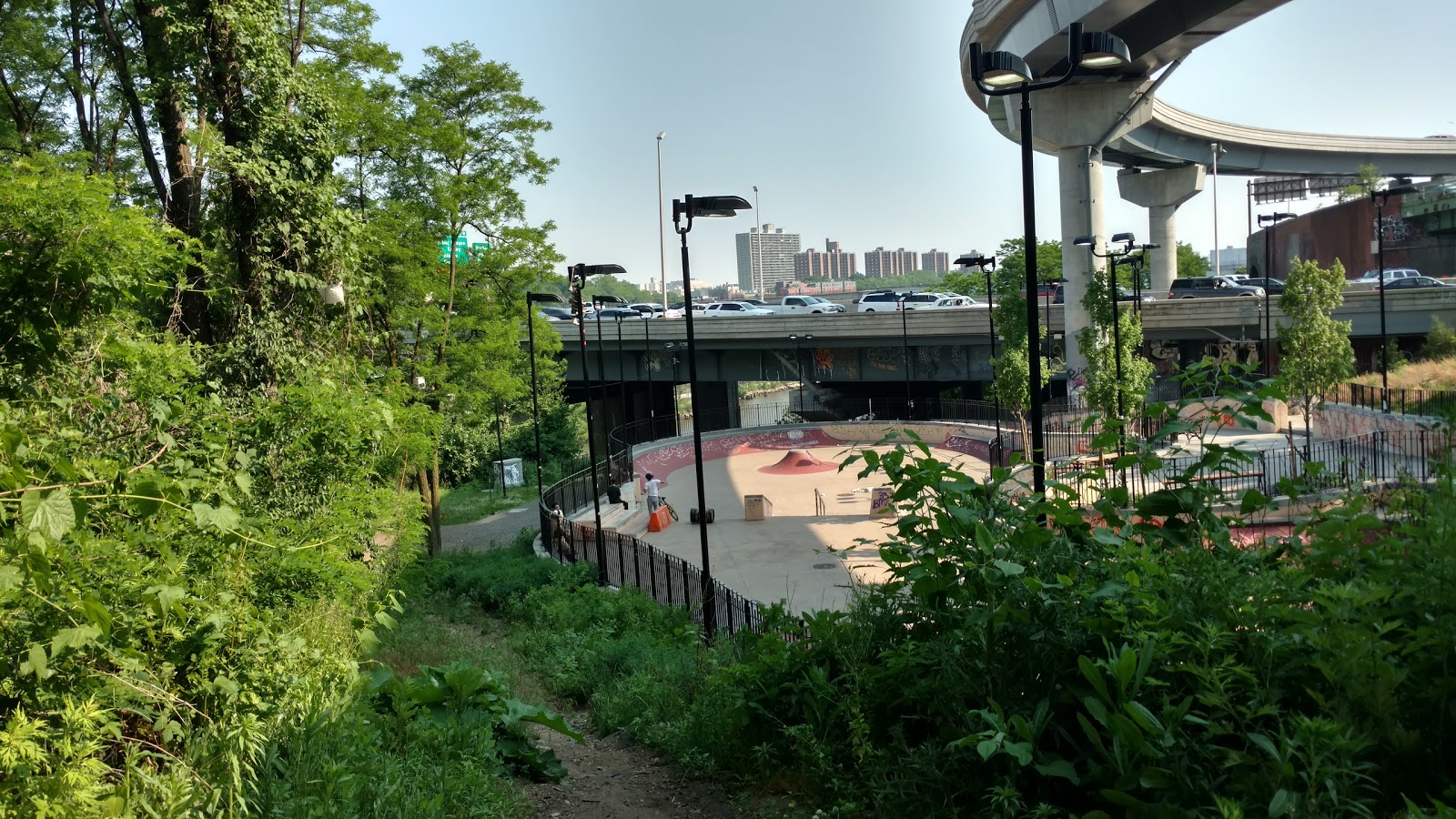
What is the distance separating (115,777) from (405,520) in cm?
681

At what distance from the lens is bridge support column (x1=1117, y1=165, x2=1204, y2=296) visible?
199ft

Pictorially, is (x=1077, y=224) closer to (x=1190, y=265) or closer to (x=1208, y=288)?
(x=1208, y=288)

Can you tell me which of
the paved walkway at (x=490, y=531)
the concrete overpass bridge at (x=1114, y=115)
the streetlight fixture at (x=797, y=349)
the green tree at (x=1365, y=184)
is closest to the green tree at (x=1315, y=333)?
the concrete overpass bridge at (x=1114, y=115)

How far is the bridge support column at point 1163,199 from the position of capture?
6075cm

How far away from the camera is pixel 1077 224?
140 ft

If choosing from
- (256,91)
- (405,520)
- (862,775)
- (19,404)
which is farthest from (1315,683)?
(256,91)

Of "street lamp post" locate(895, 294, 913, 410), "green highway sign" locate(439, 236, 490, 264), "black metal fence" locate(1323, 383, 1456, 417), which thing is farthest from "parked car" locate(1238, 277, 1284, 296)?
"green highway sign" locate(439, 236, 490, 264)

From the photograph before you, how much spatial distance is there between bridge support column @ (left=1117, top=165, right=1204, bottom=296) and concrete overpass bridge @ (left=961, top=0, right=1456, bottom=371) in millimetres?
64

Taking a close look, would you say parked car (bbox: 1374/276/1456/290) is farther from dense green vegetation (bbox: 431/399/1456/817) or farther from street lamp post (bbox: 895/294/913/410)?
dense green vegetation (bbox: 431/399/1456/817)

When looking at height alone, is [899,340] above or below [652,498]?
above

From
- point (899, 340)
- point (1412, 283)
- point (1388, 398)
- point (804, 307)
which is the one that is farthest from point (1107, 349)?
point (804, 307)

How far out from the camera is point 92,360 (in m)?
6.34

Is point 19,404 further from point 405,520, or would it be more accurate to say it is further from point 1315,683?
point 1315,683

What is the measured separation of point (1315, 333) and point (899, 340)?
23.2m
